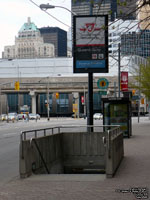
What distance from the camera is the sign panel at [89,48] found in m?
17.0

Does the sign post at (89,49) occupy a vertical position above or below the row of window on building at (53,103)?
above

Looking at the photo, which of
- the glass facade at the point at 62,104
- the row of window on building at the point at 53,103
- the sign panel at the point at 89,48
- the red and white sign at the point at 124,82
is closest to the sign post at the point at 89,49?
the sign panel at the point at 89,48

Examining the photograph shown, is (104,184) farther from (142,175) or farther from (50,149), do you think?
(50,149)

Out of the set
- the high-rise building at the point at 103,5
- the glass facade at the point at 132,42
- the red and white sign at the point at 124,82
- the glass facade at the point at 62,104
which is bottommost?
the glass facade at the point at 62,104

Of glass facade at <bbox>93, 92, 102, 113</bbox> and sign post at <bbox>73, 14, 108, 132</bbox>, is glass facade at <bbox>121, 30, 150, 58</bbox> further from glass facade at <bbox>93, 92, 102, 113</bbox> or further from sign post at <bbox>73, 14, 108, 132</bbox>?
glass facade at <bbox>93, 92, 102, 113</bbox>

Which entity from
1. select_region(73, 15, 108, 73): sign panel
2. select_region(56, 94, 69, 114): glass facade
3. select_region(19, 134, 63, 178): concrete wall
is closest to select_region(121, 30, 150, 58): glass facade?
select_region(73, 15, 108, 73): sign panel

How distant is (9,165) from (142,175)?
5.34 m

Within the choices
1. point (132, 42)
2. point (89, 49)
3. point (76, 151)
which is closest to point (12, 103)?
point (89, 49)

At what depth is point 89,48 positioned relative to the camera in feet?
57.0

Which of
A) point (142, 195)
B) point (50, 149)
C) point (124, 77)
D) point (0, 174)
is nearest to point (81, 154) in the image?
point (50, 149)

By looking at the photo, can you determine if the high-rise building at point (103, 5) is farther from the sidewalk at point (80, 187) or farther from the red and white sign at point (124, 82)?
the red and white sign at point (124, 82)

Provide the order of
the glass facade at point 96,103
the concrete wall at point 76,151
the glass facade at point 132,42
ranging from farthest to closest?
the glass facade at point 96,103 < the concrete wall at point 76,151 < the glass facade at point 132,42

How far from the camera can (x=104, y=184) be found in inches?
383

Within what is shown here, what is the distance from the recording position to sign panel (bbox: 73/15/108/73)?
55.8ft
